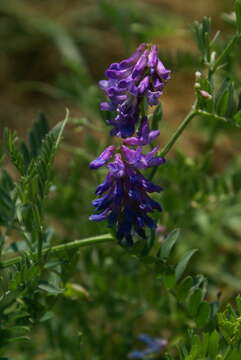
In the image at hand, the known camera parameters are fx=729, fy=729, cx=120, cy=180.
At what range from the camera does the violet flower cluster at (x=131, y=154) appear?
1782 millimetres

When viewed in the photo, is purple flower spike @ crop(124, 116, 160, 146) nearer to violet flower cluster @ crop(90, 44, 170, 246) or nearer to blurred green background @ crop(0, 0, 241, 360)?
violet flower cluster @ crop(90, 44, 170, 246)

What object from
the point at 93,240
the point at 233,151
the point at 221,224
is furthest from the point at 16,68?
the point at 93,240

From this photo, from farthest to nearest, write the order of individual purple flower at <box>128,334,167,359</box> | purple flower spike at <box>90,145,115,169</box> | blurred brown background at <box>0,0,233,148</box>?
blurred brown background at <box>0,0,233,148</box>, individual purple flower at <box>128,334,167,359</box>, purple flower spike at <box>90,145,115,169</box>

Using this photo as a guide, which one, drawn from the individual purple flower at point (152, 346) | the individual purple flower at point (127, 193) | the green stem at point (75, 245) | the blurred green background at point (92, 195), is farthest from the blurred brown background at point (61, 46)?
the individual purple flower at point (127, 193)

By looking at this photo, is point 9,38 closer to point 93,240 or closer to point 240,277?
point 240,277

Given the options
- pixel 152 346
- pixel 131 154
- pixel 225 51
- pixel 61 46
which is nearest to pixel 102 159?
pixel 131 154

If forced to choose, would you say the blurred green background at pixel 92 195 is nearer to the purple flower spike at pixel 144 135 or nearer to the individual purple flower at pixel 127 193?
the individual purple flower at pixel 127 193

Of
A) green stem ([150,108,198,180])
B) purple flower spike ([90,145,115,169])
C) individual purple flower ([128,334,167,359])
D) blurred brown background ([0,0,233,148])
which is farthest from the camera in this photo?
blurred brown background ([0,0,233,148])

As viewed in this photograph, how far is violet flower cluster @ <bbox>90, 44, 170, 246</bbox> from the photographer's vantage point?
5.85ft

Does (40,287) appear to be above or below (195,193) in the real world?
above

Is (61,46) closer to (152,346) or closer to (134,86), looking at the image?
(152,346)

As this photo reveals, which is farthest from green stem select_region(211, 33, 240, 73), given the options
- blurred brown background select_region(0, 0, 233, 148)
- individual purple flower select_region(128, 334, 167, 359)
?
blurred brown background select_region(0, 0, 233, 148)

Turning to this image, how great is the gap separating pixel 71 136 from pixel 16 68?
0.78 metres

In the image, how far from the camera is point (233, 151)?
4641 millimetres
